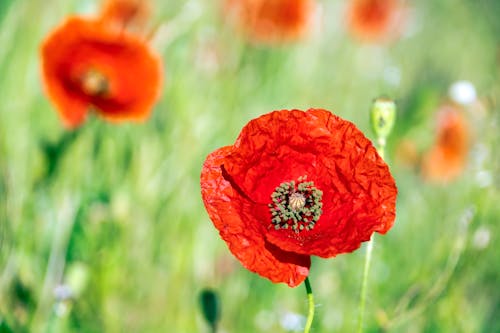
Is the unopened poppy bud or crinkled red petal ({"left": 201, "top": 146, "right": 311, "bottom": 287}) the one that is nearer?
crinkled red petal ({"left": 201, "top": 146, "right": 311, "bottom": 287})

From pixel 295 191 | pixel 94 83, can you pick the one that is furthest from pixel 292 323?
pixel 94 83

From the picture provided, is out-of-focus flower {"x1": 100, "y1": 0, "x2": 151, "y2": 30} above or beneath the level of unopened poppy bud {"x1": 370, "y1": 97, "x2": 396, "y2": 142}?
above

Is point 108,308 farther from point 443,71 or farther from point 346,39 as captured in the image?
point 346,39

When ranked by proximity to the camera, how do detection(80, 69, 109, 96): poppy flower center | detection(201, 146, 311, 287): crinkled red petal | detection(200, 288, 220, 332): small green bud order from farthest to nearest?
detection(80, 69, 109, 96): poppy flower center, detection(200, 288, 220, 332): small green bud, detection(201, 146, 311, 287): crinkled red petal

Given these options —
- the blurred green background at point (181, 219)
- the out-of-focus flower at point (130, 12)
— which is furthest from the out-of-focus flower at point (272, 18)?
the out-of-focus flower at point (130, 12)

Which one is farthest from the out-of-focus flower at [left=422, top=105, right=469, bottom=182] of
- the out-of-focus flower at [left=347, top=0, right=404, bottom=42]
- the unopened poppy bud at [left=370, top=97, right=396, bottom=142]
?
the unopened poppy bud at [left=370, top=97, right=396, bottom=142]

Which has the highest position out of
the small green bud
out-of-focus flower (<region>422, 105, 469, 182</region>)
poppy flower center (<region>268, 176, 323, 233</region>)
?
out-of-focus flower (<region>422, 105, 469, 182</region>)

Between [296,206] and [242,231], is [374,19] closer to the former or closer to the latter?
[296,206]

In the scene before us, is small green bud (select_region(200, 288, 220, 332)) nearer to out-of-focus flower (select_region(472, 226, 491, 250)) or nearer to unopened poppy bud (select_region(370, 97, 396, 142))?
unopened poppy bud (select_region(370, 97, 396, 142))
